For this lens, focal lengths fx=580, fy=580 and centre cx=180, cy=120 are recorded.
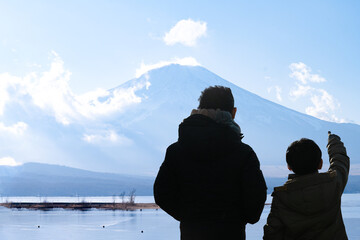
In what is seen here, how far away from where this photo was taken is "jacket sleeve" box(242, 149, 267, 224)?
Answer: 3.64 meters

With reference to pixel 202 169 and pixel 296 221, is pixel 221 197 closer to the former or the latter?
pixel 202 169

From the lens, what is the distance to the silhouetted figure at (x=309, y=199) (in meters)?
3.73

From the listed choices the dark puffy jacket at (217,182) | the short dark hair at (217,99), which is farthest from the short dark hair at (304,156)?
the short dark hair at (217,99)

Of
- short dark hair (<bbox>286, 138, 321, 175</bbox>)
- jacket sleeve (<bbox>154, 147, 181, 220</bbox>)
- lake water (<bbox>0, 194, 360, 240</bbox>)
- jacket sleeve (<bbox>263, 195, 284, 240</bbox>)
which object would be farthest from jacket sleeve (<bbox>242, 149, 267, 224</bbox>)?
lake water (<bbox>0, 194, 360, 240</bbox>)

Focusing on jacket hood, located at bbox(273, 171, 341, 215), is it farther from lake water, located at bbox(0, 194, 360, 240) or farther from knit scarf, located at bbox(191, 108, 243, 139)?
lake water, located at bbox(0, 194, 360, 240)

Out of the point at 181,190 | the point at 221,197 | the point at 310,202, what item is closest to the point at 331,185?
the point at 310,202

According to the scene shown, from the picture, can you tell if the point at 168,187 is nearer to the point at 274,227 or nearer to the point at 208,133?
the point at 208,133

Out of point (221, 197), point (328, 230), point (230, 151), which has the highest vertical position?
point (230, 151)

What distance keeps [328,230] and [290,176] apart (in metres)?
0.42

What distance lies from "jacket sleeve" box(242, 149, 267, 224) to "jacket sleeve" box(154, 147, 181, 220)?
490mm

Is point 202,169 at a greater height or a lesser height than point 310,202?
greater

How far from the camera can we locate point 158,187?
13.0 feet

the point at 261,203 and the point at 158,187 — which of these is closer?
the point at 261,203

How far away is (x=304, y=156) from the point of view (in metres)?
3.79
